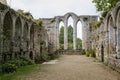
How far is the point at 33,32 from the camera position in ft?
71.9

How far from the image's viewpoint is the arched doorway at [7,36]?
566 inches

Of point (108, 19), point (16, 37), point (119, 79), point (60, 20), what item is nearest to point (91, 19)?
point (60, 20)

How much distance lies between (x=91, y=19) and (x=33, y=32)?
55.7 ft

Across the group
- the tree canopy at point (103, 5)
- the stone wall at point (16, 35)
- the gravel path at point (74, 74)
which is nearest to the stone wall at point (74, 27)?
the tree canopy at point (103, 5)

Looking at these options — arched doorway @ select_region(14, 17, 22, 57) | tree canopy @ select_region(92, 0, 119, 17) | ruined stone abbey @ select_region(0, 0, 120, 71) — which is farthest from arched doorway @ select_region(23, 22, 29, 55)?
tree canopy @ select_region(92, 0, 119, 17)

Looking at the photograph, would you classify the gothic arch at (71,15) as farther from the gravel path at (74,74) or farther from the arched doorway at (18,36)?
the gravel path at (74,74)

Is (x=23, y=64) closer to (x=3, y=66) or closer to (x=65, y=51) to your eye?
(x=3, y=66)

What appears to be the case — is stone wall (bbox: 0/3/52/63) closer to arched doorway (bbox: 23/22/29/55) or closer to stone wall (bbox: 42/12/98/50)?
arched doorway (bbox: 23/22/29/55)

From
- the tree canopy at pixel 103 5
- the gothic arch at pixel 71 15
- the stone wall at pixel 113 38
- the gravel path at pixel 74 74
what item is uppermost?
the gothic arch at pixel 71 15

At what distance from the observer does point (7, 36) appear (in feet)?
49.8

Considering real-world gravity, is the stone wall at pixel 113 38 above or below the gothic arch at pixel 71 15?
below

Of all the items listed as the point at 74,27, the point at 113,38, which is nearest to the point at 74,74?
the point at 113,38

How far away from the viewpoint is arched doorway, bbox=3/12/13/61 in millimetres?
14367

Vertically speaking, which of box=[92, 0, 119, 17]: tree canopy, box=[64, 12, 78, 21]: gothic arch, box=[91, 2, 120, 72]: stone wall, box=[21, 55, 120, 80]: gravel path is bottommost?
box=[21, 55, 120, 80]: gravel path
